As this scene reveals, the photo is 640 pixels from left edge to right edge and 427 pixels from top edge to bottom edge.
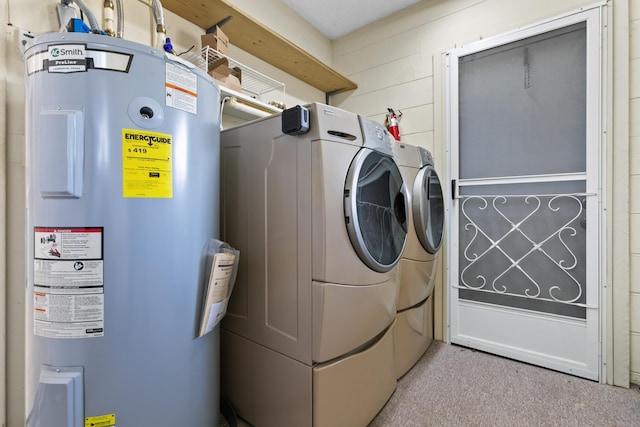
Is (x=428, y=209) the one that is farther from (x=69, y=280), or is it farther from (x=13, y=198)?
(x=13, y=198)

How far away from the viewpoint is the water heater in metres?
0.84

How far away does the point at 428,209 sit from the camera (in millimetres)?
1901

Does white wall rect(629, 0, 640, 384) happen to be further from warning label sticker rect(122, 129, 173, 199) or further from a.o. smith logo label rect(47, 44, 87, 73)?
a.o. smith logo label rect(47, 44, 87, 73)

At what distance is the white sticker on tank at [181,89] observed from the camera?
956 millimetres

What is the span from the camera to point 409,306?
182 cm

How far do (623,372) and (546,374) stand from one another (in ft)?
1.19

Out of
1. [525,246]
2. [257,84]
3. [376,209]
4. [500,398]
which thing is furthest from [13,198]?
[525,246]

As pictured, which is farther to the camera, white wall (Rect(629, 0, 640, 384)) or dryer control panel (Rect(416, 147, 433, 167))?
dryer control panel (Rect(416, 147, 433, 167))

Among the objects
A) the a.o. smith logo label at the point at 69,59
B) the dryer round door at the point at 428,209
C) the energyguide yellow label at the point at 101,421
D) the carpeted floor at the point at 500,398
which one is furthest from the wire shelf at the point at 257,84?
the carpeted floor at the point at 500,398

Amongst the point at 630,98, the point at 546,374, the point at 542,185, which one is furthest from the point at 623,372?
the point at 630,98

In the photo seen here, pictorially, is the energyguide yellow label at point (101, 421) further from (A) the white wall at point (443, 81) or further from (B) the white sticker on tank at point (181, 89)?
(A) the white wall at point (443, 81)

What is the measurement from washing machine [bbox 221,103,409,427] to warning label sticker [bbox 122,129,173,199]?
417 mm

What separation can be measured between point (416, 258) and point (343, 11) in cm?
209

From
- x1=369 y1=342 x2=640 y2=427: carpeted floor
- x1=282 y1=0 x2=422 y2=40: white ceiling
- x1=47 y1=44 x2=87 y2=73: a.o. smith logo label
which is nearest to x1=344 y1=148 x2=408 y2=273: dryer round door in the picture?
x1=369 y1=342 x2=640 y2=427: carpeted floor
